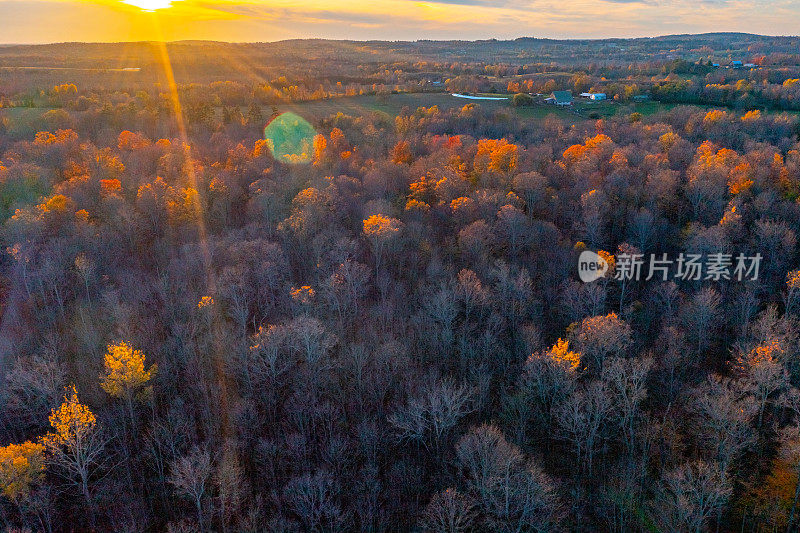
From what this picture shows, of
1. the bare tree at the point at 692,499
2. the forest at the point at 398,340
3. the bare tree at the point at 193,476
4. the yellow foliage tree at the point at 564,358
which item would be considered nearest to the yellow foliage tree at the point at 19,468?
the forest at the point at 398,340

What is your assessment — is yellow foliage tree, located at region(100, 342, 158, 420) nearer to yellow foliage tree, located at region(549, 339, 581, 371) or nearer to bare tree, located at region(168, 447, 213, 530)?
bare tree, located at region(168, 447, 213, 530)

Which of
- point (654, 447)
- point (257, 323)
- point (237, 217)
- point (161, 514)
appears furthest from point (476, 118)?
point (161, 514)

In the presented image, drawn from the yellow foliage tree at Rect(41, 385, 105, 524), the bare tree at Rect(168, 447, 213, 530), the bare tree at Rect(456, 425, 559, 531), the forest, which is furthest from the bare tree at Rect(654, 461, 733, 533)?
the yellow foliage tree at Rect(41, 385, 105, 524)

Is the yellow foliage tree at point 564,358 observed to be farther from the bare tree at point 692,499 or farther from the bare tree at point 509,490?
the bare tree at point 692,499

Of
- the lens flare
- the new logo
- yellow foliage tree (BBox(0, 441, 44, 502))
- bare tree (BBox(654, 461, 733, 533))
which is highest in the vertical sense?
the lens flare

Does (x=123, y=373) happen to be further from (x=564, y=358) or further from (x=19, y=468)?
(x=564, y=358)

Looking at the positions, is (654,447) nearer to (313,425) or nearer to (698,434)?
(698,434)

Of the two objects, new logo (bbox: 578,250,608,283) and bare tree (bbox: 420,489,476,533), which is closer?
bare tree (bbox: 420,489,476,533)
